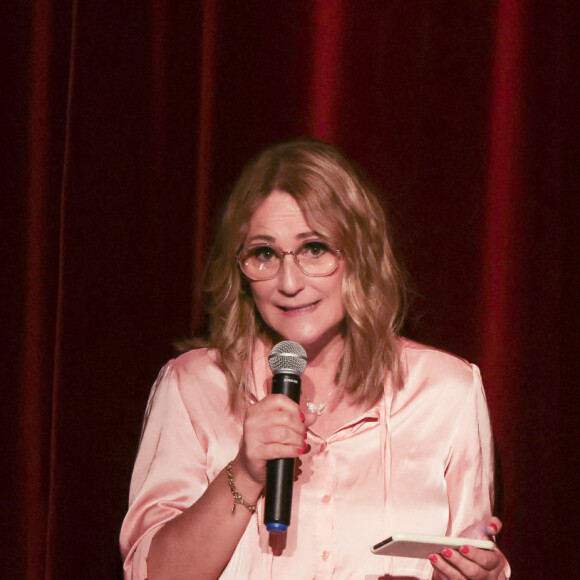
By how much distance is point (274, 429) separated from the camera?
4.32 feet

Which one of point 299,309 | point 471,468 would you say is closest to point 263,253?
point 299,309

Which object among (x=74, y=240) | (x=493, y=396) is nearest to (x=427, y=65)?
(x=493, y=396)

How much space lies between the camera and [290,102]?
2004 millimetres

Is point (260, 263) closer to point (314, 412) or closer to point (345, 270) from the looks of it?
point (345, 270)

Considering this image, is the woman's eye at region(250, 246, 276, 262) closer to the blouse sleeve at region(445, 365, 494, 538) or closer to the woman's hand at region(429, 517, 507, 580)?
the blouse sleeve at region(445, 365, 494, 538)

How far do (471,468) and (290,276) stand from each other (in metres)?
0.61

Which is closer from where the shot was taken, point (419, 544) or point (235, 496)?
point (419, 544)

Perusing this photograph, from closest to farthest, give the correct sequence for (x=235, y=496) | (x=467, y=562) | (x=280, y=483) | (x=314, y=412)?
(x=280, y=483), (x=467, y=562), (x=235, y=496), (x=314, y=412)

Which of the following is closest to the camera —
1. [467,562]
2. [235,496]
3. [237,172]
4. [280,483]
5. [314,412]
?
[280,483]

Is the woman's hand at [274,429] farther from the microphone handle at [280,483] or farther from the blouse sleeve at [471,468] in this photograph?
the blouse sleeve at [471,468]

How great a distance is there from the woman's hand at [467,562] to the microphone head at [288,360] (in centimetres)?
43

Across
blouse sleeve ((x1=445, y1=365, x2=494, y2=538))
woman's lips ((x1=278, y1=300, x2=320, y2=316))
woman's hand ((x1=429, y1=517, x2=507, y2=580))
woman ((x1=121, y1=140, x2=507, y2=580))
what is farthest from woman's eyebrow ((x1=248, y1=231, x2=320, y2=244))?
woman's hand ((x1=429, y1=517, x2=507, y2=580))

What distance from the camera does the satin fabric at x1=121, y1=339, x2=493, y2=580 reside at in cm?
162

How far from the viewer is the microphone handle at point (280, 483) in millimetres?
1229
